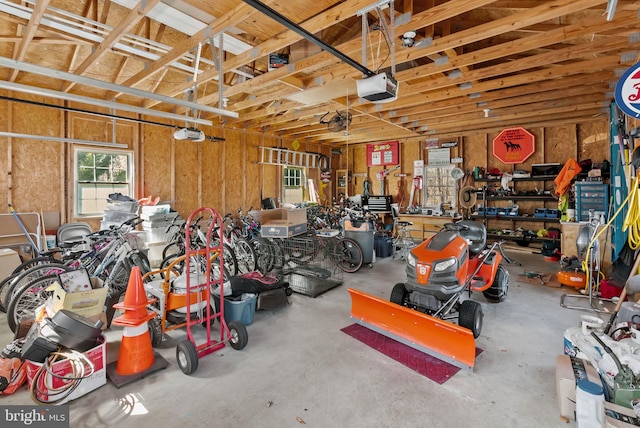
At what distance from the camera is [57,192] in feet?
17.4

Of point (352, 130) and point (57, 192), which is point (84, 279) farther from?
point (352, 130)

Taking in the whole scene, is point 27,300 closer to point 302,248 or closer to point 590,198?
point 302,248

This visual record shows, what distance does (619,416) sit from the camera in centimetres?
168

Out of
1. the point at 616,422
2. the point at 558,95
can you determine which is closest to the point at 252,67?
the point at 558,95

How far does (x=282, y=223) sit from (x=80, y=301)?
8.30 ft

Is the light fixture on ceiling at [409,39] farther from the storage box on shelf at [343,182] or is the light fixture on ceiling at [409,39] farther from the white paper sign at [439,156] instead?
the storage box on shelf at [343,182]

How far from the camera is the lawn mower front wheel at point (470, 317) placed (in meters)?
2.78

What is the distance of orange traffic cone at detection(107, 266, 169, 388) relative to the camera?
233cm

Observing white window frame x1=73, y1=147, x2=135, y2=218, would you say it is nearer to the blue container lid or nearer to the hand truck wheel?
the hand truck wheel

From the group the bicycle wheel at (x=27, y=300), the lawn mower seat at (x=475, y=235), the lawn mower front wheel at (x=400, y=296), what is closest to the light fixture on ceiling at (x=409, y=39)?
the lawn mower seat at (x=475, y=235)

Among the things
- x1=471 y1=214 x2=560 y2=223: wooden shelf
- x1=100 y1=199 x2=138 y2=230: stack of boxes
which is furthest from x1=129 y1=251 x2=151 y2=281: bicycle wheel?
x1=471 y1=214 x2=560 y2=223: wooden shelf

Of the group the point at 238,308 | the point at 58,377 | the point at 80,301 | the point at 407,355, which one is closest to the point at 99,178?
the point at 80,301

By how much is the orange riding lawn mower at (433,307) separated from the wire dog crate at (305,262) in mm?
1336

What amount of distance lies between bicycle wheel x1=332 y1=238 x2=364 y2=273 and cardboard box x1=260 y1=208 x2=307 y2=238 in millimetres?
1066
